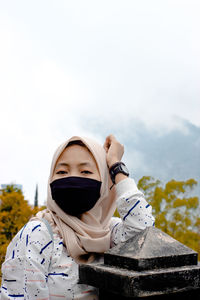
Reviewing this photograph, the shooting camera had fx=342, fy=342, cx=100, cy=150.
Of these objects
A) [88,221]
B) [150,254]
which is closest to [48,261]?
[88,221]

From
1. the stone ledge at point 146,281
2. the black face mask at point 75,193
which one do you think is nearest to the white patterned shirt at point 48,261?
the black face mask at point 75,193

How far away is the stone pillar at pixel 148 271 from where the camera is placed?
5.45 ft

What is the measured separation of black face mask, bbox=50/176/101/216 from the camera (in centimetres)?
242

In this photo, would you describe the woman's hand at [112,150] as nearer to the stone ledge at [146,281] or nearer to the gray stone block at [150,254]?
the gray stone block at [150,254]

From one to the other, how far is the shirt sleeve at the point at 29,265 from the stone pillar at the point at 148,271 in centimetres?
34

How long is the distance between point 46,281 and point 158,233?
82 centimetres

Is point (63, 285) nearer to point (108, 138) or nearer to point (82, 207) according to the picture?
point (82, 207)

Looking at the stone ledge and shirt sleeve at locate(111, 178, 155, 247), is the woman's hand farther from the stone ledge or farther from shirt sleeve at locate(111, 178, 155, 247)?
the stone ledge

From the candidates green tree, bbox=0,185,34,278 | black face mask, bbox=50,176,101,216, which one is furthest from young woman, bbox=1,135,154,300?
green tree, bbox=0,185,34,278

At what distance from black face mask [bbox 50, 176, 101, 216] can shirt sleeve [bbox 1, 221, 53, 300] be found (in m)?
0.22

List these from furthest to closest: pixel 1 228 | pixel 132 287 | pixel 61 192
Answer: pixel 1 228 < pixel 61 192 < pixel 132 287

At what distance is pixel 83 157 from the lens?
2553 millimetres

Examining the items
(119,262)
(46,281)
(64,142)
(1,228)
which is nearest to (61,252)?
(46,281)

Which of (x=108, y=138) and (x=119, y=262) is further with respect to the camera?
(x=108, y=138)
